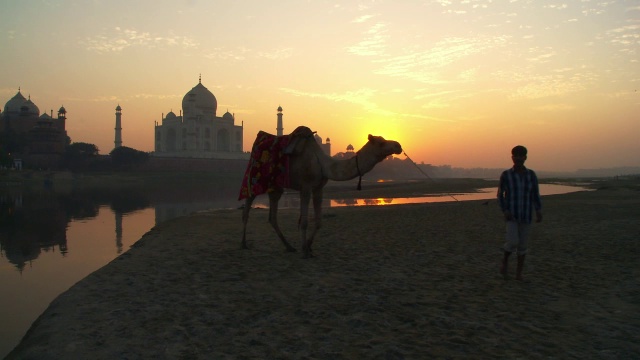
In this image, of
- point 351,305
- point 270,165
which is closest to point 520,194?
point 351,305

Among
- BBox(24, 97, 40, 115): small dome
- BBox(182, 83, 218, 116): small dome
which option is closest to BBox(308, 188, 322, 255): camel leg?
BBox(182, 83, 218, 116): small dome

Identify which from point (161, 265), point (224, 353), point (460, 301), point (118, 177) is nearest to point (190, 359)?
point (224, 353)

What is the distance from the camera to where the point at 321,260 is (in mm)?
6527

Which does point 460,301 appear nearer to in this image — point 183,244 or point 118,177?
point 183,244

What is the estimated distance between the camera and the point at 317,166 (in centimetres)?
666

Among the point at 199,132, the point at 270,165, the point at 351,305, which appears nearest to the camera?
the point at 351,305

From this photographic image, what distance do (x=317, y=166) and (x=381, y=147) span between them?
962 millimetres

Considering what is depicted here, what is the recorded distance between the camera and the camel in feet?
21.1

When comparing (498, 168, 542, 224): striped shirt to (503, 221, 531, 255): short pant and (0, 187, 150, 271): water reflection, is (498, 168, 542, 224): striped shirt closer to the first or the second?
(503, 221, 531, 255): short pant

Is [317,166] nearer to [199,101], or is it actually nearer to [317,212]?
[317,212]

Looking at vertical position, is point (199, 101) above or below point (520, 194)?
above

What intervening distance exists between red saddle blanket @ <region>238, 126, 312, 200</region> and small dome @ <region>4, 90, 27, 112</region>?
78510 millimetres

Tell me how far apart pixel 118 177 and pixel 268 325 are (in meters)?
58.3

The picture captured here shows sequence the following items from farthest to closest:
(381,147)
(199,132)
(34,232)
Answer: (199,132)
(34,232)
(381,147)
